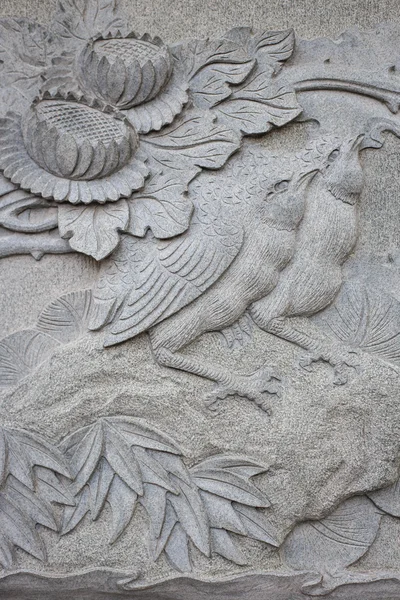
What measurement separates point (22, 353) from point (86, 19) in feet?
3.37

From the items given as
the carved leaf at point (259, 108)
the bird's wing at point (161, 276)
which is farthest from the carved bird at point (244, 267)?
the carved leaf at point (259, 108)

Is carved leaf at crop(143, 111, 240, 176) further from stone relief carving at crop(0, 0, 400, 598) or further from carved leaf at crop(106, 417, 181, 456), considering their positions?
carved leaf at crop(106, 417, 181, 456)

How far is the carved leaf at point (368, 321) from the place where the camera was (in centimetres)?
217

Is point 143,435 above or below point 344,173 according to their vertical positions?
below

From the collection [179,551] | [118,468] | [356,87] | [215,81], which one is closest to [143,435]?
[118,468]

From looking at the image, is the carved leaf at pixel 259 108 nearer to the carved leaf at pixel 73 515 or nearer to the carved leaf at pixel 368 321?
the carved leaf at pixel 368 321

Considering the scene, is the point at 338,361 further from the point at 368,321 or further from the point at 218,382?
the point at 218,382

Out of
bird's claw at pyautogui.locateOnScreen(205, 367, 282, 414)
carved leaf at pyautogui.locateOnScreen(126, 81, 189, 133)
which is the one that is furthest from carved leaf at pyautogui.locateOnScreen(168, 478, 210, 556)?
carved leaf at pyautogui.locateOnScreen(126, 81, 189, 133)

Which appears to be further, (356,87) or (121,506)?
(356,87)

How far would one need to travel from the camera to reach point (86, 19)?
2211mm

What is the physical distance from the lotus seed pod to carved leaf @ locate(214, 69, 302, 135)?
0.32 metres

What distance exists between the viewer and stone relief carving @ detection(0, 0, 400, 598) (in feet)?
6.87

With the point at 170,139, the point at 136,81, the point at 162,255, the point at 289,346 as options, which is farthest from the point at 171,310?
the point at 136,81

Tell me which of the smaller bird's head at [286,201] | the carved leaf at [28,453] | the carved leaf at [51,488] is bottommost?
the carved leaf at [51,488]
